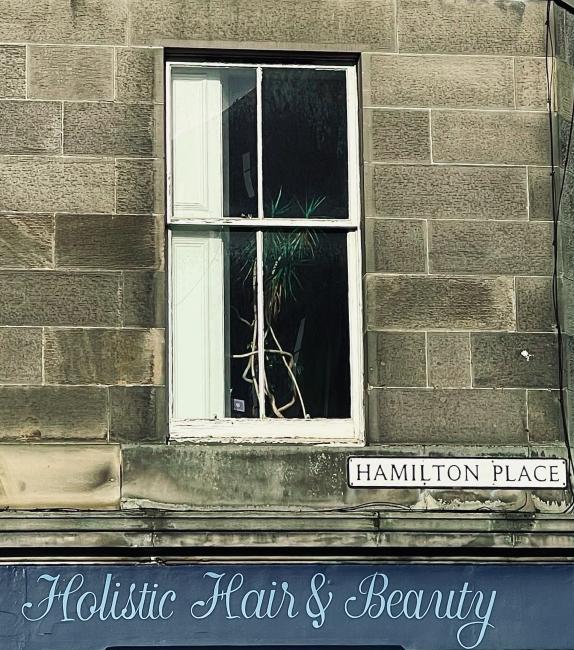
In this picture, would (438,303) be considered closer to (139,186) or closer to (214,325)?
(214,325)

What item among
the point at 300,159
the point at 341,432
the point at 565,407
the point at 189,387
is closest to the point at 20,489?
the point at 189,387

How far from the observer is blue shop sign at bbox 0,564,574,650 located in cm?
932

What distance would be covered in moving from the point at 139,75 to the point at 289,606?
3459 mm

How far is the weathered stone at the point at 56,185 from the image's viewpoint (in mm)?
9805

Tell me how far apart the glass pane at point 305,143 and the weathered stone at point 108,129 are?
81cm

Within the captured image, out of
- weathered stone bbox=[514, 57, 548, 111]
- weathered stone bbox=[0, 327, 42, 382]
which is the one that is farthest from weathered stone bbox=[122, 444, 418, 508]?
weathered stone bbox=[514, 57, 548, 111]

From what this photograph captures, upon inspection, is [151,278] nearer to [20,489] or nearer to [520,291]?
[20,489]

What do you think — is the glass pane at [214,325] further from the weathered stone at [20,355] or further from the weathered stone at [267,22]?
the weathered stone at [267,22]

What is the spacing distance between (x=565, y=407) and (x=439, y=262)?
47.7 inches

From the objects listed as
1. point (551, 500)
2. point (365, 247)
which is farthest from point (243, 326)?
point (551, 500)

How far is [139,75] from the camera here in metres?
10.0

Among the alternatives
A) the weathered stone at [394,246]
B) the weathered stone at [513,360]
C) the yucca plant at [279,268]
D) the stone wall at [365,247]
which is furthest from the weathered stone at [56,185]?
Answer: the weathered stone at [513,360]

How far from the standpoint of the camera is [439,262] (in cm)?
1001

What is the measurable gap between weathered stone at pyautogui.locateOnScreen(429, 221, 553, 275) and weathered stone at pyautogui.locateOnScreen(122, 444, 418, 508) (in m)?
1.38
